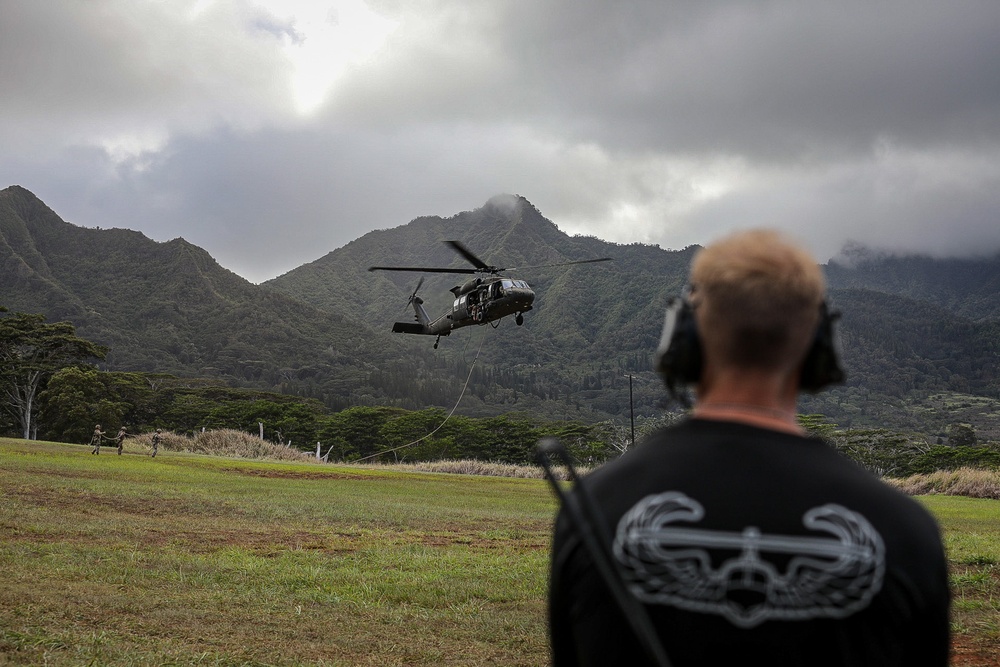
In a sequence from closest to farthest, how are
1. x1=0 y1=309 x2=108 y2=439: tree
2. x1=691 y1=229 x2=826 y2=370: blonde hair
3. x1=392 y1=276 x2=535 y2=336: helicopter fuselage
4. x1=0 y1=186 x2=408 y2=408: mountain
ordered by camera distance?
x1=691 y1=229 x2=826 y2=370: blonde hair
x1=392 y1=276 x2=535 y2=336: helicopter fuselage
x1=0 y1=309 x2=108 y2=439: tree
x1=0 y1=186 x2=408 y2=408: mountain

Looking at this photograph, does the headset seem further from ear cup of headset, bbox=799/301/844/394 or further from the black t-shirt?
the black t-shirt

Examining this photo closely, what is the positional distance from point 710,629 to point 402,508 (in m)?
21.8

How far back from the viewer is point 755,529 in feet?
6.38

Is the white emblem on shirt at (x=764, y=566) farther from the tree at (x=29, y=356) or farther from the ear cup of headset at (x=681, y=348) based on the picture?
the tree at (x=29, y=356)

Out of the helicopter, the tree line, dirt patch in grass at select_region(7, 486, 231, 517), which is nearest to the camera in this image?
dirt patch in grass at select_region(7, 486, 231, 517)

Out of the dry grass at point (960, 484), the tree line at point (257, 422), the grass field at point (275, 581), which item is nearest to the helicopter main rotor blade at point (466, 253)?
the grass field at point (275, 581)

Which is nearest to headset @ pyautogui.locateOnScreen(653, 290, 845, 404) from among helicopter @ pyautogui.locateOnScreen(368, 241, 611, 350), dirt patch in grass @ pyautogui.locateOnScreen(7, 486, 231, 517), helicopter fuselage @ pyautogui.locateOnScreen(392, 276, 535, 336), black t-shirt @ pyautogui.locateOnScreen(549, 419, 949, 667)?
black t-shirt @ pyautogui.locateOnScreen(549, 419, 949, 667)

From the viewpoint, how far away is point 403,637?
885 cm

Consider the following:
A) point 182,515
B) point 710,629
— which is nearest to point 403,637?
point 710,629

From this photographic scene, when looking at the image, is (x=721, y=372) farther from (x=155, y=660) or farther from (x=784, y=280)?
(x=155, y=660)

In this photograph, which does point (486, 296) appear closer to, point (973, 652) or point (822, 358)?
point (973, 652)

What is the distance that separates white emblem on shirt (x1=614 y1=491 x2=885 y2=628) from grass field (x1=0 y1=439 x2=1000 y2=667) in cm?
651

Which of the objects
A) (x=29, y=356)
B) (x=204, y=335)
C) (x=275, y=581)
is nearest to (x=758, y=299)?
(x=275, y=581)

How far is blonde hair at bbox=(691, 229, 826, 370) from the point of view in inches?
80.7
